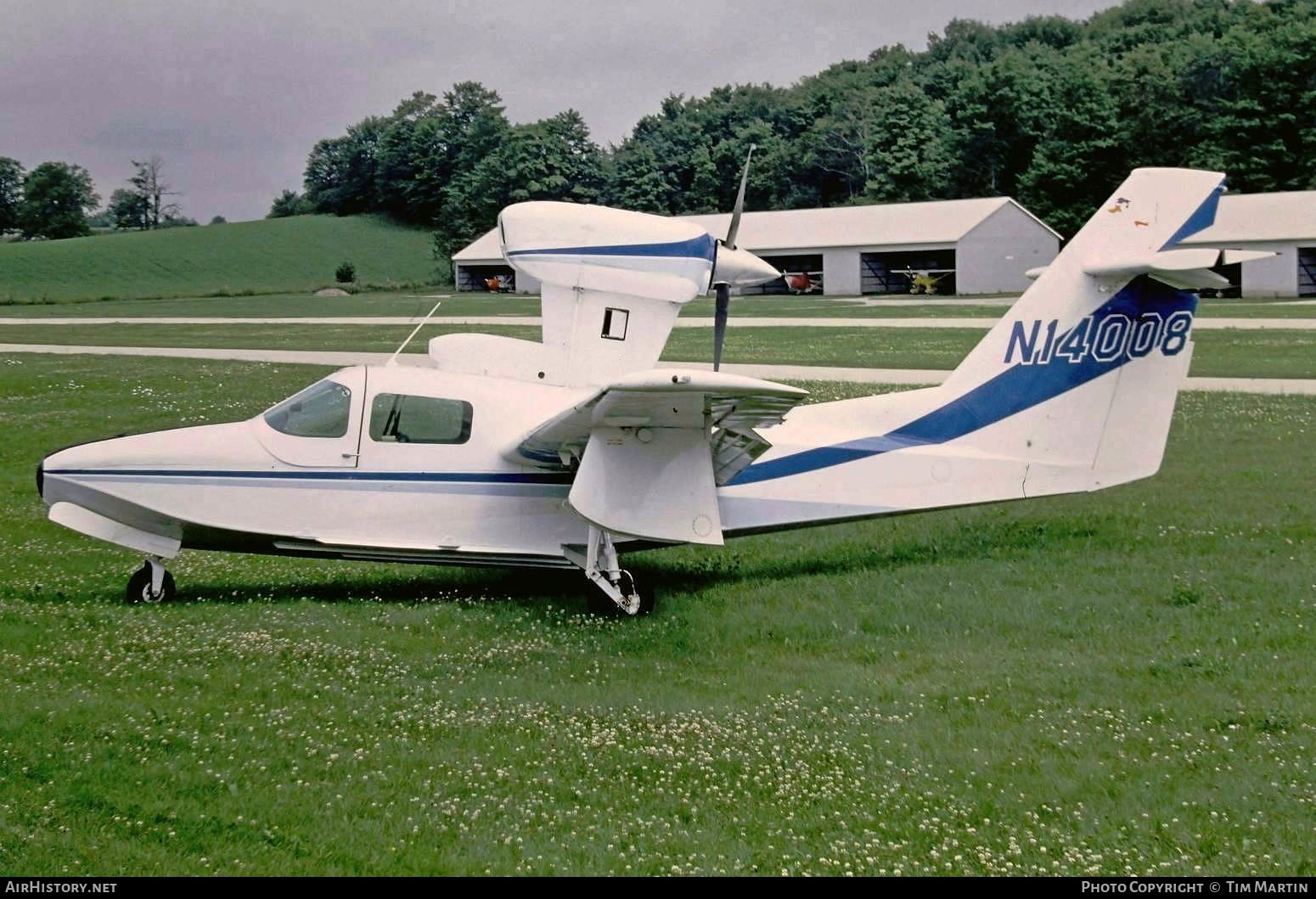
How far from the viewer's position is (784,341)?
36.5 m

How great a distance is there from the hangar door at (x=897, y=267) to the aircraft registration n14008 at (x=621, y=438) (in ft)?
209

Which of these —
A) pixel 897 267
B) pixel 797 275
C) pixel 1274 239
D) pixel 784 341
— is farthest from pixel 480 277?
pixel 784 341

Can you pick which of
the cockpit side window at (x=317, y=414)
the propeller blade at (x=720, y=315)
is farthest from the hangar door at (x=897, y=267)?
the cockpit side window at (x=317, y=414)

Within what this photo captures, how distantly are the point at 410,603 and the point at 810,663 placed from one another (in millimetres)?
3944

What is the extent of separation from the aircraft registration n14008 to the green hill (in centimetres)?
7291

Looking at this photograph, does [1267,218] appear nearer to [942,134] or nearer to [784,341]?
[942,134]

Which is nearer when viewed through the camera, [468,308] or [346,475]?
[346,475]

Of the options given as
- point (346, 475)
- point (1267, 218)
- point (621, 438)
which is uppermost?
point (1267, 218)

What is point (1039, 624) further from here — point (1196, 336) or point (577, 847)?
point (1196, 336)

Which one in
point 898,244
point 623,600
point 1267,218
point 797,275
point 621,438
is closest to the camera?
point 621,438

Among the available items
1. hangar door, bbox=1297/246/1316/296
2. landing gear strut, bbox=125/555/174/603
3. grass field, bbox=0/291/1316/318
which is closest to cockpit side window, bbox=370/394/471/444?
landing gear strut, bbox=125/555/174/603

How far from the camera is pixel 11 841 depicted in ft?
21.3

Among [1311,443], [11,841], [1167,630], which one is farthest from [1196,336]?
[11,841]

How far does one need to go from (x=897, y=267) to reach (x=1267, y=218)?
69.7 feet
